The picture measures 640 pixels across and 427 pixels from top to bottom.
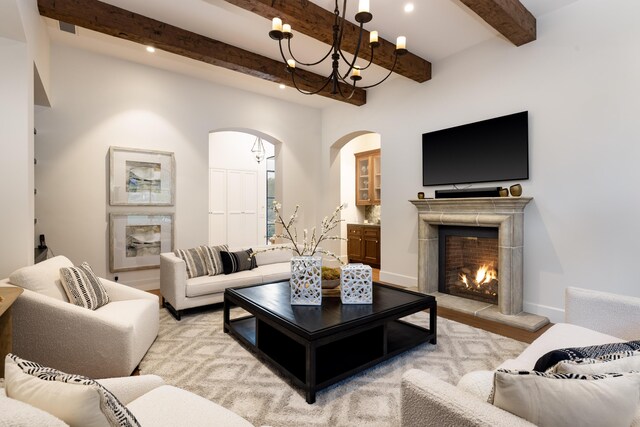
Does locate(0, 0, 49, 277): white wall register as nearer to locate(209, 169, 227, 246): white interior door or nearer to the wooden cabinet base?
locate(209, 169, 227, 246): white interior door

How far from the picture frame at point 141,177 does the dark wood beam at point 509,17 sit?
13.3 ft

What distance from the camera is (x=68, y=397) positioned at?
0.80m

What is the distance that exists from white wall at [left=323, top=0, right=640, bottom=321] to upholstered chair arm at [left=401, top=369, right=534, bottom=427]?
3.00 m

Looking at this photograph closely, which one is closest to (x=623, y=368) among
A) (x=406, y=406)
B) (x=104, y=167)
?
(x=406, y=406)

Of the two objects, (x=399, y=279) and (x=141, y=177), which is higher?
(x=141, y=177)

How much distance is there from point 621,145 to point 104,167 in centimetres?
566

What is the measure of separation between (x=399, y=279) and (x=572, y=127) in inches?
111

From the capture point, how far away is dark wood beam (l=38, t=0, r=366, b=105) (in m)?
3.08

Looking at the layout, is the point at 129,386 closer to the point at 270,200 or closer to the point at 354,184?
the point at 354,184

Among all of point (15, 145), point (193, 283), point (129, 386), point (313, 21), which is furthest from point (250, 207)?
point (129, 386)

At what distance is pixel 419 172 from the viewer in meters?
4.63

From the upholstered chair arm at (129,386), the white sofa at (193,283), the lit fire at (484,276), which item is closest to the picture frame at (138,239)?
the white sofa at (193,283)

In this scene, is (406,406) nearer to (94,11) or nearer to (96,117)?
(94,11)

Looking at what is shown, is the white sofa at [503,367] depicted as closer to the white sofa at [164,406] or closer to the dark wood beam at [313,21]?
the white sofa at [164,406]
